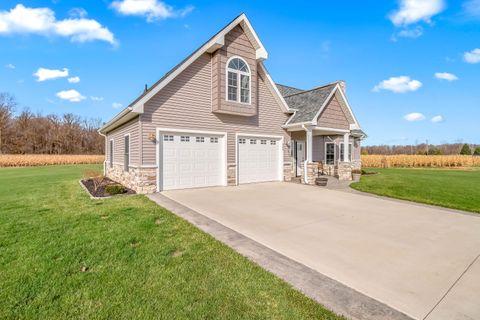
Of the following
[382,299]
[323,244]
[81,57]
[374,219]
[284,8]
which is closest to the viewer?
[382,299]

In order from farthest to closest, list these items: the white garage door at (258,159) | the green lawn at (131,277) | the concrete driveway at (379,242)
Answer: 1. the white garage door at (258,159)
2. the concrete driveway at (379,242)
3. the green lawn at (131,277)

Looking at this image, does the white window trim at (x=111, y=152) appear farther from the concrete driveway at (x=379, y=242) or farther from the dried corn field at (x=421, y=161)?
the dried corn field at (x=421, y=161)

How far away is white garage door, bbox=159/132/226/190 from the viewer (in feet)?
33.8

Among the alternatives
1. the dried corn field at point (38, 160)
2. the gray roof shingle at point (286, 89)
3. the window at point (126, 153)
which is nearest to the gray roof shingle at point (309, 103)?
the gray roof shingle at point (286, 89)

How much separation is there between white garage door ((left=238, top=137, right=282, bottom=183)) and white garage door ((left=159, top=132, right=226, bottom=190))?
1.20 metres

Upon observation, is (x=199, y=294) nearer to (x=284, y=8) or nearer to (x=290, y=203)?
(x=290, y=203)

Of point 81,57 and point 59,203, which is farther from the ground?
point 81,57

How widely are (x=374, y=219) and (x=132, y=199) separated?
24.7 feet

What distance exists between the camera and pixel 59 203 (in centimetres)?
792

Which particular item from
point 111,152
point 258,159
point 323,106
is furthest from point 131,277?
point 111,152

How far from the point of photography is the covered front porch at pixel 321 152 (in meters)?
13.0

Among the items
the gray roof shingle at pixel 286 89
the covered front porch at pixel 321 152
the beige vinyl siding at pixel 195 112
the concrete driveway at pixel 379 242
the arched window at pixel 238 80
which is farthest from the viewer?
the gray roof shingle at pixel 286 89

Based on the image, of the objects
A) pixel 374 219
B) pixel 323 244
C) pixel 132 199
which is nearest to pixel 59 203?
pixel 132 199

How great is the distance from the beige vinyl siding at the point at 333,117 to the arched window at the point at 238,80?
4369mm
